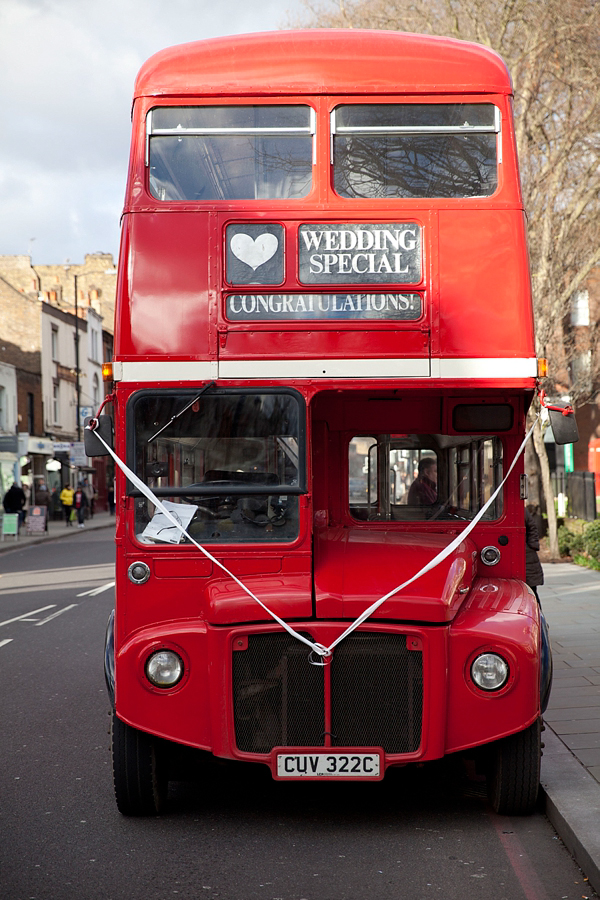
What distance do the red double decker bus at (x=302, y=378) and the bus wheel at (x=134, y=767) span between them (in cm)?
1

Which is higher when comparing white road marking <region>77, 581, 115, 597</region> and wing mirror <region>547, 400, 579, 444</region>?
wing mirror <region>547, 400, 579, 444</region>

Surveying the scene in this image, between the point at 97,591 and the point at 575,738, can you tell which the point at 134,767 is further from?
the point at 97,591

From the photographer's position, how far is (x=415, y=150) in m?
5.64

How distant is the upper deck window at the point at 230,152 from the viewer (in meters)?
5.55

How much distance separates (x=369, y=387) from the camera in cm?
543

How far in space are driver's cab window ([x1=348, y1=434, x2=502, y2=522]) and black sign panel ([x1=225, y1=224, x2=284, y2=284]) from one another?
1.48 meters

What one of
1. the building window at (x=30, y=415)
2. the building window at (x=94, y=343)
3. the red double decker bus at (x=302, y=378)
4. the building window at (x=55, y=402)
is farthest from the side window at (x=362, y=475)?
the building window at (x=94, y=343)

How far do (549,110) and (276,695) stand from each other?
56.8 feet

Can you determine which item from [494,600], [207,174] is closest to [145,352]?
[207,174]

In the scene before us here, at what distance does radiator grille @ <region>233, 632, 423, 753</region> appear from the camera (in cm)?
487

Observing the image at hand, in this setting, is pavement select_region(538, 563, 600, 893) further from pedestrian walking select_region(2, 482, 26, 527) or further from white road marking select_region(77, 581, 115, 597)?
pedestrian walking select_region(2, 482, 26, 527)

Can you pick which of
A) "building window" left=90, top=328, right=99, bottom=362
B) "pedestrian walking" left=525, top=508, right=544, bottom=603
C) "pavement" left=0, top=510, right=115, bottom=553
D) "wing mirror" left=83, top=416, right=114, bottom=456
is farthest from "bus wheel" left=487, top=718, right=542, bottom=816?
"building window" left=90, top=328, right=99, bottom=362

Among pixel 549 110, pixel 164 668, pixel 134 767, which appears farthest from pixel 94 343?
pixel 164 668

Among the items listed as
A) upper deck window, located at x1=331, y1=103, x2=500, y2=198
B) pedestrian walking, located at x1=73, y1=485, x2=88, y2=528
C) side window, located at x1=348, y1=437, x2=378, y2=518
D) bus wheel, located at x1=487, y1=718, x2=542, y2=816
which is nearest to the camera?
bus wheel, located at x1=487, y1=718, x2=542, y2=816
